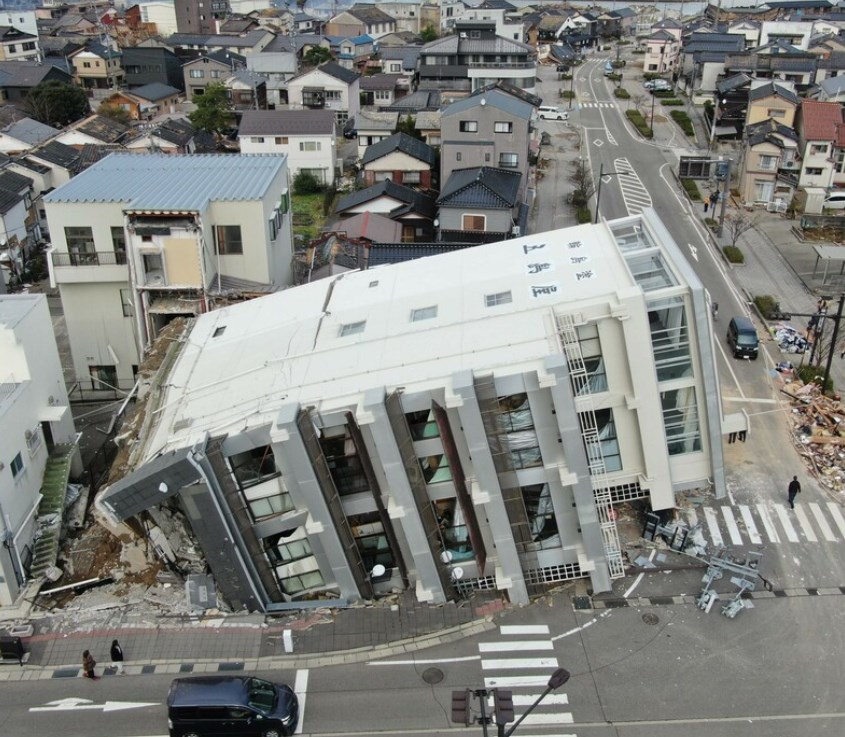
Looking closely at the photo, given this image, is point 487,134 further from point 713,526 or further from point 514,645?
point 514,645

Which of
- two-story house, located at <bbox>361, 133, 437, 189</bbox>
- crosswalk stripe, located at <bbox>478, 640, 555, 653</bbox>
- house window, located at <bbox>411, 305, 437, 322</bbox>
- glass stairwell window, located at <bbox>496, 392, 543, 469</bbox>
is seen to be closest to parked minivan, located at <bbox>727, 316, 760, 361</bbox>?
house window, located at <bbox>411, 305, 437, 322</bbox>

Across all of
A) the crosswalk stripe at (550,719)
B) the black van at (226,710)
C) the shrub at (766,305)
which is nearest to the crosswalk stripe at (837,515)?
the crosswalk stripe at (550,719)

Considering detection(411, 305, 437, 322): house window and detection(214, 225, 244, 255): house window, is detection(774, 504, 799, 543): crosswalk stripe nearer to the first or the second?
detection(411, 305, 437, 322): house window

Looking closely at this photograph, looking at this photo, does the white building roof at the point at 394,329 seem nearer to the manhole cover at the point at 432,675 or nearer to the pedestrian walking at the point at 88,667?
the pedestrian walking at the point at 88,667

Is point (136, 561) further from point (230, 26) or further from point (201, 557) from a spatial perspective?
point (230, 26)

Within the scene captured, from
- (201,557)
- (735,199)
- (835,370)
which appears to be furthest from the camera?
(735,199)

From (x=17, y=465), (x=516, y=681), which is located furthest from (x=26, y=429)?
(x=516, y=681)

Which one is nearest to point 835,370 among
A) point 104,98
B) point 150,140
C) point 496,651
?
point 496,651
